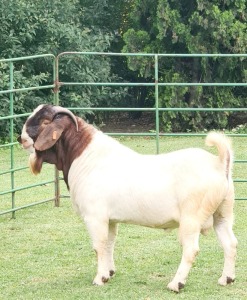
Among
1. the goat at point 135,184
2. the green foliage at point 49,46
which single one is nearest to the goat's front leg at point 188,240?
the goat at point 135,184

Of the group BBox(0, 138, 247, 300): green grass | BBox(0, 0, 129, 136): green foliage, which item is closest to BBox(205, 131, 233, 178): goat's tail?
BBox(0, 138, 247, 300): green grass

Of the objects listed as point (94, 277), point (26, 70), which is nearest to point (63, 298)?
point (94, 277)

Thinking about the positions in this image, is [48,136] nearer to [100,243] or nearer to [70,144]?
[70,144]

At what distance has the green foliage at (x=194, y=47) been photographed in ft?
60.1

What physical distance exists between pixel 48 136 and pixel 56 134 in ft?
0.21

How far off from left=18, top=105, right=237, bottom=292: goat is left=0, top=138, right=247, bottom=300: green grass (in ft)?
0.62

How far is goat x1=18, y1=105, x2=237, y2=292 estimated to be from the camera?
24.8 ft

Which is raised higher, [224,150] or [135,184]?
[224,150]

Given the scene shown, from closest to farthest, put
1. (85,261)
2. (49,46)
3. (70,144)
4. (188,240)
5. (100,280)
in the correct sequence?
(188,240), (100,280), (70,144), (85,261), (49,46)

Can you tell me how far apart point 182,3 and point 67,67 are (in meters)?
2.56

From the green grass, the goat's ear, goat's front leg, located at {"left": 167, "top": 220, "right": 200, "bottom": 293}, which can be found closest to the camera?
goat's front leg, located at {"left": 167, "top": 220, "right": 200, "bottom": 293}

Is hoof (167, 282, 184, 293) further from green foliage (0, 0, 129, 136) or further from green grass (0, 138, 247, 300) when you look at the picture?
green foliage (0, 0, 129, 136)

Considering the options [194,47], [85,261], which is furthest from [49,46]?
[85,261]

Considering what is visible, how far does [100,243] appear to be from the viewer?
7863 millimetres
